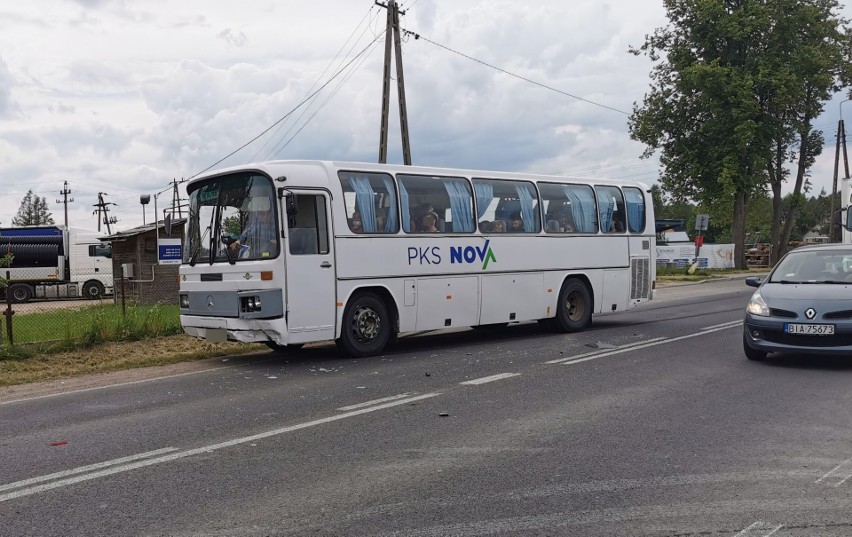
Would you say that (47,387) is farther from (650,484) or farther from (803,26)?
(803,26)

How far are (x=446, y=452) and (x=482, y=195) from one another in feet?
28.1

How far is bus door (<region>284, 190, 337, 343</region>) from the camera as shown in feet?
37.9

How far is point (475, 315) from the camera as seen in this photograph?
14.1 meters

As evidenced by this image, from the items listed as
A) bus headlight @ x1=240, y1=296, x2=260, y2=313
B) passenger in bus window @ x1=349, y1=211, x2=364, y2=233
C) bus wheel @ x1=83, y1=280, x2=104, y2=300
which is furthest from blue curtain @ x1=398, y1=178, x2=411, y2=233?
bus wheel @ x1=83, y1=280, x2=104, y2=300

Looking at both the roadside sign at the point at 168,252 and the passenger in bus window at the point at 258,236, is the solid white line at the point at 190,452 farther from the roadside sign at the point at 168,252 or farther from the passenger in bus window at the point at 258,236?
the roadside sign at the point at 168,252

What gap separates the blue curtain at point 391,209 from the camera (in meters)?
12.9

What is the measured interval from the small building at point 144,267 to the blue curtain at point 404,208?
15.9 meters

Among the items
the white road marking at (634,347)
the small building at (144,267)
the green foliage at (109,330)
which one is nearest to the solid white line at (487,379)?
the white road marking at (634,347)

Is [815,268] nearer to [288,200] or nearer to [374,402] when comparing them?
[374,402]

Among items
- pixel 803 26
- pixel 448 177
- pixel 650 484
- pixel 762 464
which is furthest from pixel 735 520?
pixel 803 26

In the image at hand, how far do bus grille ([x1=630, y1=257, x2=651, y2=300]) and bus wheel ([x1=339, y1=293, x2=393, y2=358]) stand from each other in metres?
6.46

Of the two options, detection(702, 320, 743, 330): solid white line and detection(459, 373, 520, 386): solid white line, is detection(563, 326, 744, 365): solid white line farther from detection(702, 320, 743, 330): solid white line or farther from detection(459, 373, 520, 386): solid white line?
detection(459, 373, 520, 386): solid white line

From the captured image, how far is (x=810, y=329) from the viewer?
33.6 ft

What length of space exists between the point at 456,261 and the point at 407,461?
795cm
